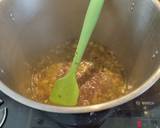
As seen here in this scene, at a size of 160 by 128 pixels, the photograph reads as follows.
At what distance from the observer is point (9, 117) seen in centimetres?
68

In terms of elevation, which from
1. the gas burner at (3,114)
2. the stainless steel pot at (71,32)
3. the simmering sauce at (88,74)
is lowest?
the gas burner at (3,114)

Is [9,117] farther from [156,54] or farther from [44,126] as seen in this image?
[156,54]

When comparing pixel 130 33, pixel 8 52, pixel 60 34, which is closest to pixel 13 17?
pixel 8 52

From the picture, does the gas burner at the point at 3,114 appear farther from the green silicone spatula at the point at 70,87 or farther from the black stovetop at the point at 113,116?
the green silicone spatula at the point at 70,87

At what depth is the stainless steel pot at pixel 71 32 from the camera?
0.66 meters

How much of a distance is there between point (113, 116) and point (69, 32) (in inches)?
12.4

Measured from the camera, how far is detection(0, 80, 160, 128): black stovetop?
668mm

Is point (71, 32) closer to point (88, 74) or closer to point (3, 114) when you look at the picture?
point (88, 74)

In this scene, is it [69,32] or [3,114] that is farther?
[69,32]

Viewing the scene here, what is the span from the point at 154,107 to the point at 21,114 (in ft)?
1.05

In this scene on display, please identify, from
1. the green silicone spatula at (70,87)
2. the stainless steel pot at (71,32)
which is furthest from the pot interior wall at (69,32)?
the green silicone spatula at (70,87)

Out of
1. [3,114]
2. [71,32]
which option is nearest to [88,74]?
[71,32]

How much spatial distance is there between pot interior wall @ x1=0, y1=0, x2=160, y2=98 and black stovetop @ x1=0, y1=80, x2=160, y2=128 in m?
0.06

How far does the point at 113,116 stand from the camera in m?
0.68
